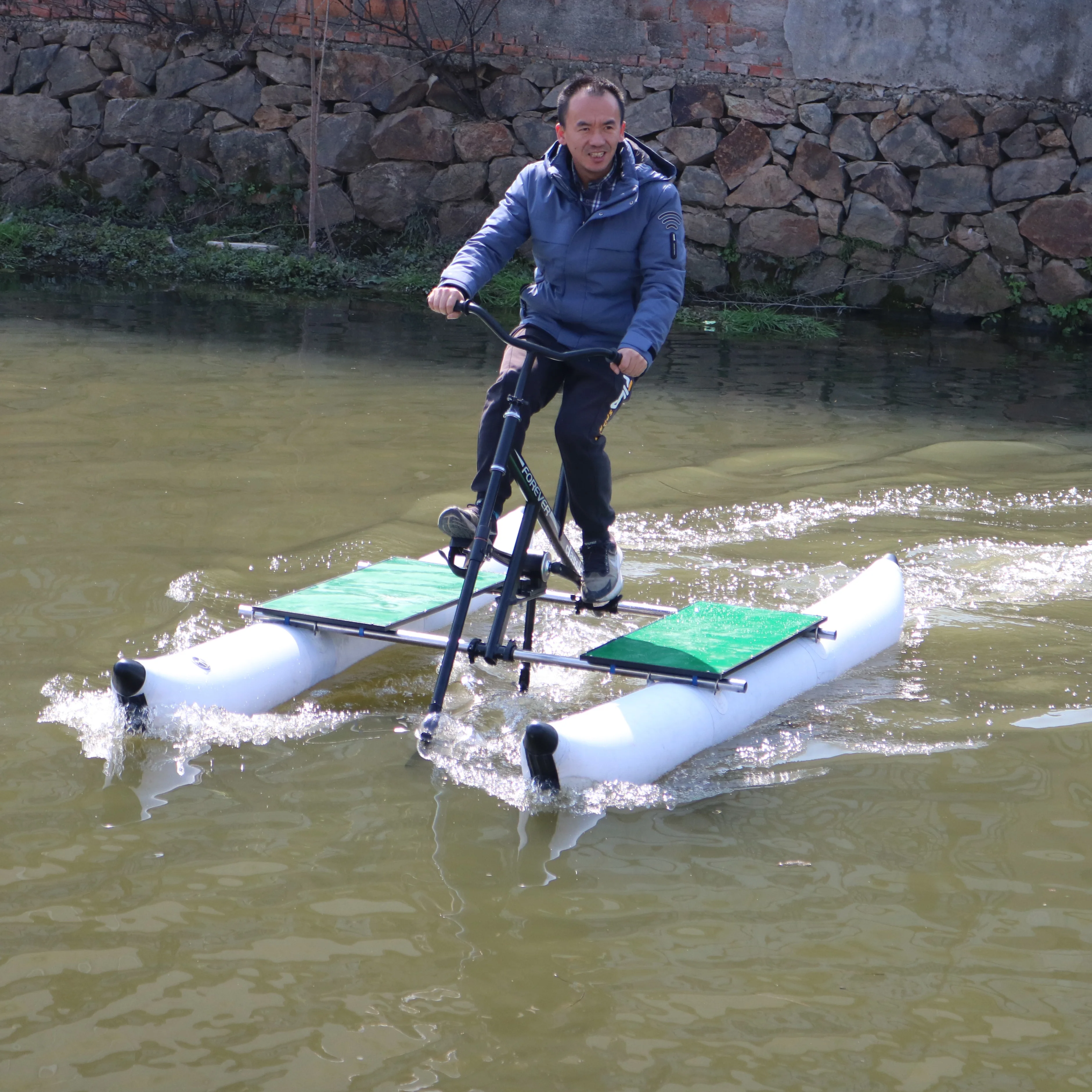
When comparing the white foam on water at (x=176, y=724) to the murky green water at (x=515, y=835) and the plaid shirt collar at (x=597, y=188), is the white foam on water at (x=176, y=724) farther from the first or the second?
the plaid shirt collar at (x=597, y=188)

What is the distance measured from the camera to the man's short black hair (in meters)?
3.29

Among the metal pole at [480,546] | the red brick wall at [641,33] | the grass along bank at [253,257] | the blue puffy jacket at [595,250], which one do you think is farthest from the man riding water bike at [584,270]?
the red brick wall at [641,33]

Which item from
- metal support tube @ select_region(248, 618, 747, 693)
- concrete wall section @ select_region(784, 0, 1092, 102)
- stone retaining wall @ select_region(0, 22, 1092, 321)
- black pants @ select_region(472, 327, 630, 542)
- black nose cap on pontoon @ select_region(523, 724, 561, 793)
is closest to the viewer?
black nose cap on pontoon @ select_region(523, 724, 561, 793)

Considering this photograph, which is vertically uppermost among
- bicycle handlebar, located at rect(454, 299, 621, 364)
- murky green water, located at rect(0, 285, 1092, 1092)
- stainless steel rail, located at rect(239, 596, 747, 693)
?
bicycle handlebar, located at rect(454, 299, 621, 364)

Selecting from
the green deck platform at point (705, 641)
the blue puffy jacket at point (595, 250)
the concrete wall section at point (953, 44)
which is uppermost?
the concrete wall section at point (953, 44)

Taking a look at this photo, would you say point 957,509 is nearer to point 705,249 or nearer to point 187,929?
point 187,929

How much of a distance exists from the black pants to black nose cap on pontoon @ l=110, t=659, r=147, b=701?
3.16ft

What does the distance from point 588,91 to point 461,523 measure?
3.72 feet

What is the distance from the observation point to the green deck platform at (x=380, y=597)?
11.4 feet

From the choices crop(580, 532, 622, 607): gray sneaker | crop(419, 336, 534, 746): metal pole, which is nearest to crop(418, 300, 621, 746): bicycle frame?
crop(419, 336, 534, 746): metal pole

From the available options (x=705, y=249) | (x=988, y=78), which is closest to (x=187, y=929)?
(x=705, y=249)

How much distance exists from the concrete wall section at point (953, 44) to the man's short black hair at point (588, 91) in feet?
25.8

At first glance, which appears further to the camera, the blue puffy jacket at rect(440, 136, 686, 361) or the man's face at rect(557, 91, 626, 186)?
the blue puffy jacket at rect(440, 136, 686, 361)

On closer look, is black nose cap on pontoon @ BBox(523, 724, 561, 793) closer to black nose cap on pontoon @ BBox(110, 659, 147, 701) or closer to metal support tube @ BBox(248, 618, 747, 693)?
metal support tube @ BBox(248, 618, 747, 693)
